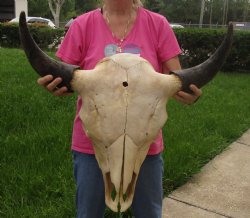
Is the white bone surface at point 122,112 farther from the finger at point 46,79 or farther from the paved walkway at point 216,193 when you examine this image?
the paved walkway at point 216,193

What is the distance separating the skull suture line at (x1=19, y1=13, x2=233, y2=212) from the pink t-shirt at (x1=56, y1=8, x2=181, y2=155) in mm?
488

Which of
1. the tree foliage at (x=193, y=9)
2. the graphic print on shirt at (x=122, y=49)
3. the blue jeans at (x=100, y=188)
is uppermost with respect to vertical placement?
the graphic print on shirt at (x=122, y=49)

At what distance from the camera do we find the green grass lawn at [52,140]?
3.90 metres

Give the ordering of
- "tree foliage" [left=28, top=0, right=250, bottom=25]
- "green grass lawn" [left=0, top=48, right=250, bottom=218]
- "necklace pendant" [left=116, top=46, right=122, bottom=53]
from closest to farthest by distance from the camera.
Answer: "necklace pendant" [left=116, top=46, right=122, bottom=53] → "green grass lawn" [left=0, top=48, right=250, bottom=218] → "tree foliage" [left=28, top=0, right=250, bottom=25]

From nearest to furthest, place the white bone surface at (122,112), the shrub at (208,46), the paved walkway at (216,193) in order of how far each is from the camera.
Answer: the white bone surface at (122,112) < the paved walkway at (216,193) < the shrub at (208,46)

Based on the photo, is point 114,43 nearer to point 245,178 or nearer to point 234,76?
point 245,178

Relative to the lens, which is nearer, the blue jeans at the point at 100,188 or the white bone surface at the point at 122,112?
the white bone surface at the point at 122,112

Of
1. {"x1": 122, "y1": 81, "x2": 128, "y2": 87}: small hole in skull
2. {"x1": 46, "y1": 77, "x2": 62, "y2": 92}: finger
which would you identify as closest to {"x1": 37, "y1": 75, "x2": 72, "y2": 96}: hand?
{"x1": 46, "y1": 77, "x2": 62, "y2": 92}: finger

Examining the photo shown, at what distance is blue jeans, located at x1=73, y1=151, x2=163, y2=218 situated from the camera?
2.47 metres

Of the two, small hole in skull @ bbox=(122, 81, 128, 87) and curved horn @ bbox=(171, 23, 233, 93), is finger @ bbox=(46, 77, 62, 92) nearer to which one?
small hole in skull @ bbox=(122, 81, 128, 87)

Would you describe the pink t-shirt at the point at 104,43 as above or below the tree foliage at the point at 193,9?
above

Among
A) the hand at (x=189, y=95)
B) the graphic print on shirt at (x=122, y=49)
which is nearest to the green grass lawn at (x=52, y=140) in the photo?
the graphic print on shirt at (x=122, y=49)

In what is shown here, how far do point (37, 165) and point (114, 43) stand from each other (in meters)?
2.39

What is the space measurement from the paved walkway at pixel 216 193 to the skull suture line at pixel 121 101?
7.85 ft
